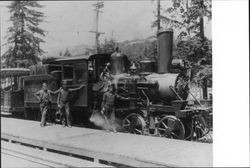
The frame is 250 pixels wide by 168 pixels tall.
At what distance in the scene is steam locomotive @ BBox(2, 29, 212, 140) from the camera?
110 inches

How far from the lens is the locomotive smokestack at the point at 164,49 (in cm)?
227

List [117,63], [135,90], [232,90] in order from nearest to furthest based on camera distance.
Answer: [232,90] < [117,63] < [135,90]

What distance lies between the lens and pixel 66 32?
2275 millimetres

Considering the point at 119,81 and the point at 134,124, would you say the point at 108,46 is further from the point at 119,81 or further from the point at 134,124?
the point at 134,124

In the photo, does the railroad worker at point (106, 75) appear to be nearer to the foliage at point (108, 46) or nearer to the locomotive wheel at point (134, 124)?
the locomotive wheel at point (134, 124)

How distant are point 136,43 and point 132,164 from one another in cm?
84

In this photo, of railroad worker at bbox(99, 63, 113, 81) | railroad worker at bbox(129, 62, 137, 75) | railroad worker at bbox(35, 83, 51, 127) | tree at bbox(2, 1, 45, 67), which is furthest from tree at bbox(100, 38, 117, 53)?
railroad worker at bbox(35, 83, 51, 127)

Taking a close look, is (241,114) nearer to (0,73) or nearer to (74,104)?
(0,73)

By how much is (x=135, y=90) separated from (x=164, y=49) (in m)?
0.85

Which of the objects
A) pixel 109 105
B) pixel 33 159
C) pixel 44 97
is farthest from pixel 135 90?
pixel 33 159

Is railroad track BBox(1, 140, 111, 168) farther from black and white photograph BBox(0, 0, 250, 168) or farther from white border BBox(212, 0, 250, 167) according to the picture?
white border BBox(212, 0, 250, 167)

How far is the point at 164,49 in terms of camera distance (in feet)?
8.25

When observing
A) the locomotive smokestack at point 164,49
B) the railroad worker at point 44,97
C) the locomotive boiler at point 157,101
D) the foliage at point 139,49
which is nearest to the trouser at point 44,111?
the railroad worker at point 44,97

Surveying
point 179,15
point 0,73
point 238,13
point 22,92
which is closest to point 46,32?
point 0,73
